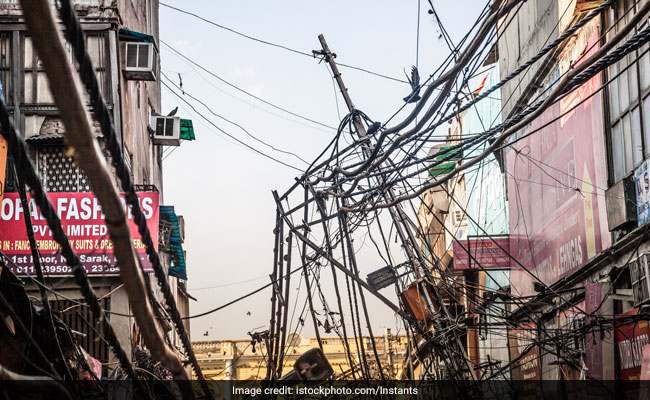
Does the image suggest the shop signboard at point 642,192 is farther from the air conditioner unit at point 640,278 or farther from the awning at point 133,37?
the awning at point 133,37

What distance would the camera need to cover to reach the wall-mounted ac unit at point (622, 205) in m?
9.78

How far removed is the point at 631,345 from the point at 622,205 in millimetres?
1690

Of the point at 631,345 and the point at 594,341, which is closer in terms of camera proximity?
the point at 631,345

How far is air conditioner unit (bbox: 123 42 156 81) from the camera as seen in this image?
60.8ft

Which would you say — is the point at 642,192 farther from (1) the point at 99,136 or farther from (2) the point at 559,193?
(1) the point at 99,136

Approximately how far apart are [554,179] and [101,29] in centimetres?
986

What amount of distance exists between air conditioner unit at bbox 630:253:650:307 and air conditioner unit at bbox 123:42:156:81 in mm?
12386

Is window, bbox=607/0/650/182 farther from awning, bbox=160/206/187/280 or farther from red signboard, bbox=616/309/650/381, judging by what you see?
awning, bbox=160/206/187/280

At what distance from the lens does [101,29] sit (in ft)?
56.5

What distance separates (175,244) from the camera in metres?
22.0

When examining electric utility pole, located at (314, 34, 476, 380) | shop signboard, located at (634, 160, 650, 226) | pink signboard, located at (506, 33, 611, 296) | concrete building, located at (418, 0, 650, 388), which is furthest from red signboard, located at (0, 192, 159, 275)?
shop signboard, located at (634, 160, 650, 226)

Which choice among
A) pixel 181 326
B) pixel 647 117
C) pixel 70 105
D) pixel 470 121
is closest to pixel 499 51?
pixel 470 121

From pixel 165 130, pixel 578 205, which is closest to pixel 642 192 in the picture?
pixel 578 205

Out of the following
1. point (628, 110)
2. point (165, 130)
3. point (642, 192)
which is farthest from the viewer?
point (165, 130)
